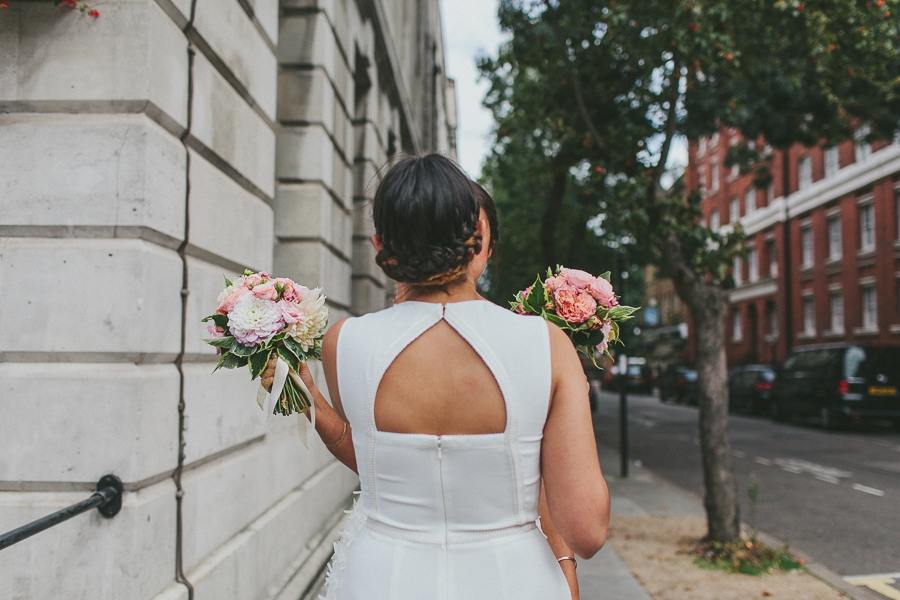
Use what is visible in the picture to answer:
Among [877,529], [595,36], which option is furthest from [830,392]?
[595,36]

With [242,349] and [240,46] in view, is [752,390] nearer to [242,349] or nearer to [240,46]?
[240,46]

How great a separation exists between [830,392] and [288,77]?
1574 cm

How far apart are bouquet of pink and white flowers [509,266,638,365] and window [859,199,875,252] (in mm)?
28004

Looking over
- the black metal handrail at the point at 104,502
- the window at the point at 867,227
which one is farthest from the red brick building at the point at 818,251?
the black metal handrail at the point at 104,502

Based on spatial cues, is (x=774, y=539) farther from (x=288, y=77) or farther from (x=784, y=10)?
(x=288, y=77)

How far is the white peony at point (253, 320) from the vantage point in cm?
174

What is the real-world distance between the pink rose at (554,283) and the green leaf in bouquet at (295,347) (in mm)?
727

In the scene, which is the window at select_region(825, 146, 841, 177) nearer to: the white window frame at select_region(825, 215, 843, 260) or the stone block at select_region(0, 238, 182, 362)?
the white window frame at select_region(825, 215, 843, 260)

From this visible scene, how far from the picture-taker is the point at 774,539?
22.3 feet

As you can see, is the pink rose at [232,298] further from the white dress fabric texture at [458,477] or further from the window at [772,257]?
the window at [772,257]

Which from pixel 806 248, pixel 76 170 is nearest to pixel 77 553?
pixel 76 170

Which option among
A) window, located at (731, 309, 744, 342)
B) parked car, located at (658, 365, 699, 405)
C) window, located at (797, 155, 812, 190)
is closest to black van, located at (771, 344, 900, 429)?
parked car, located at (658, 365, 699, 405)

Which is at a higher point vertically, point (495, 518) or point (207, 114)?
point (207, 114)

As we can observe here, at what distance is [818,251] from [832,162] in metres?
3.85
